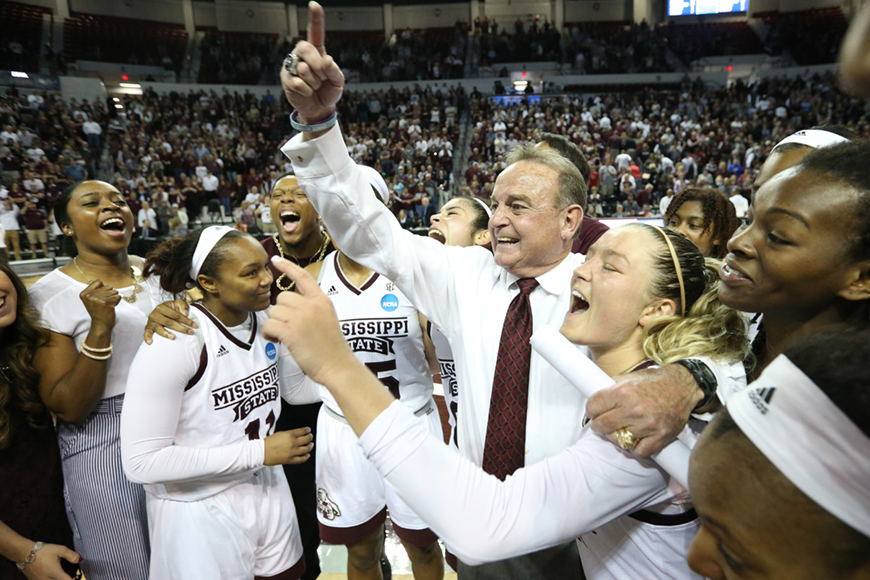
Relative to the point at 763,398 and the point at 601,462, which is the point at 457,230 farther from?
the point at 763,398

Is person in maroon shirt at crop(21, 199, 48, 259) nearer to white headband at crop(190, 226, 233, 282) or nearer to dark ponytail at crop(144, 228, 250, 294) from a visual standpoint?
dark ponytail at crop(144, 228, 250, 294)

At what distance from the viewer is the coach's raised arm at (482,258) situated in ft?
5.56

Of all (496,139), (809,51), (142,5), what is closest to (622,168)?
(496,139)

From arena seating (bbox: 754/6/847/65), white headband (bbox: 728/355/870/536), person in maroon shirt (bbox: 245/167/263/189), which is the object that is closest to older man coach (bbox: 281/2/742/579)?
white headband (bbox: 728/355/870/536)

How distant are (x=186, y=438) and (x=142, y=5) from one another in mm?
29948

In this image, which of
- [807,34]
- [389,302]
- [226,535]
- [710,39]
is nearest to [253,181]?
[389,302]

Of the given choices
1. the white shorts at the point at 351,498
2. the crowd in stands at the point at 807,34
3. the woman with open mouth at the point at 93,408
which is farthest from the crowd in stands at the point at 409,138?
the crowd in stands at the point at 807,34

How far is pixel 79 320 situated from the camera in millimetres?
2375

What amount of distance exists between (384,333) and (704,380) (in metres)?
1.81

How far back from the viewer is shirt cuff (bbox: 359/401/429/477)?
109 centimetres

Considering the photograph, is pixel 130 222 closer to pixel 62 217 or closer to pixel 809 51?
pixel 62 217

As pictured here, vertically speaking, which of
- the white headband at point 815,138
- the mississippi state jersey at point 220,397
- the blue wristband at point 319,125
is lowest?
the mississippi state jersey at point 220,397

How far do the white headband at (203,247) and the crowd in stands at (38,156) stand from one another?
A: 455 inches

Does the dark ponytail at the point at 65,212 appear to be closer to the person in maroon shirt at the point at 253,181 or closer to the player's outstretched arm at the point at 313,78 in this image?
the player's outstretched arm at the point at 313,78
